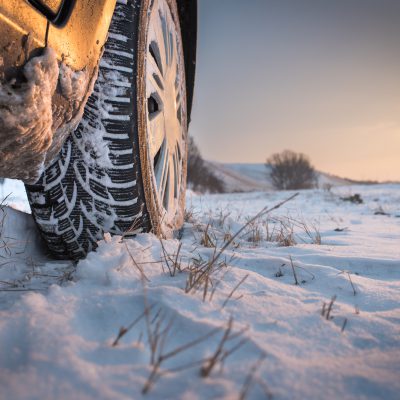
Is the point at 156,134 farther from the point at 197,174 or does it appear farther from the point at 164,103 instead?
the point at 197,174

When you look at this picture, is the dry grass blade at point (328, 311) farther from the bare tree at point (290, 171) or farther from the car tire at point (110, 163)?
the bare tree at point (290, 171)

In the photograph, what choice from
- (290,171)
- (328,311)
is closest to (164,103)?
(328,311)

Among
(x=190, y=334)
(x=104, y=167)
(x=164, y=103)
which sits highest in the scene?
(x=164, y=103)

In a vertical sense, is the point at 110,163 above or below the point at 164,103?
below

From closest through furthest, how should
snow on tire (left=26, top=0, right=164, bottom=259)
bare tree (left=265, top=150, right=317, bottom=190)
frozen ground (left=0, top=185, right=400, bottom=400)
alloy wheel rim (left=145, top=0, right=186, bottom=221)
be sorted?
frozen ground (left=0, top=185, right=400, bottom=400) < snow on tire (left=26, top=0, right=164, bottom=259) < alloy wheel rim (left=145, top=0, right=186, bottom=221) < bare tree (left=265, top=150, right=317, bottom=190)

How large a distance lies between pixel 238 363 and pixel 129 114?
2.66ft

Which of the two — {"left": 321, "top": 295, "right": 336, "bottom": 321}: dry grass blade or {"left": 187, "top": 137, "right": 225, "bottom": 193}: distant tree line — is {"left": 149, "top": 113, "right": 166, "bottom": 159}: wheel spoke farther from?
{"left": 187, "top": 137, "right": 225, "bottom": 193}: distant tree line

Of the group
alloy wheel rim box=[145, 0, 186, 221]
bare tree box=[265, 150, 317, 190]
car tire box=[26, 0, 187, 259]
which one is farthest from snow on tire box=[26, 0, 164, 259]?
bare tree box=[265, 150, 317, 190]

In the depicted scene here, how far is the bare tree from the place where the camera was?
1056 inches

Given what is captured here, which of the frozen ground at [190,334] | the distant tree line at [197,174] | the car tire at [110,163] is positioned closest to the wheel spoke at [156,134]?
the car tire at [110,163]

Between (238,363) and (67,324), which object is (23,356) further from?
(238,363)

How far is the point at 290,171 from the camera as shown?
27188 millimetres

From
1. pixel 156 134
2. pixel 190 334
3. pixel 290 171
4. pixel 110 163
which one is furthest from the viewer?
pixel 290 171

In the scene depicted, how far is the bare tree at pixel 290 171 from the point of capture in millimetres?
26812
